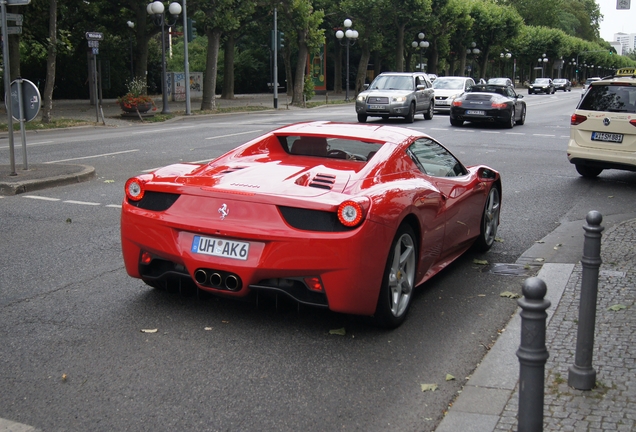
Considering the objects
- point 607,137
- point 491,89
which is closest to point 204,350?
point 607,137

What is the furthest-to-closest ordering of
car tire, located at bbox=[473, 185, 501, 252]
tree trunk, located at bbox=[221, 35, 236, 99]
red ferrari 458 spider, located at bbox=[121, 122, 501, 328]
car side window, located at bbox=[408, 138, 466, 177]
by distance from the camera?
tree trunk, located at bbox=[221, 35, 236, 99] → car tire, located at bbox=[473, 185, 501, 252] → car side window, located at bbox=[408, 138, 466, 177] → red ferrari 458 spider, located at bbox=[121, 122, 501, 328]

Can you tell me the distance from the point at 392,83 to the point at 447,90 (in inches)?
263

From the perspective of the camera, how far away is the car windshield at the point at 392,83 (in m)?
28.3

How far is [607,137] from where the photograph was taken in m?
12.6

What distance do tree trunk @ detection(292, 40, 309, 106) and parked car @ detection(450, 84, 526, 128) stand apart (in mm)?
16741

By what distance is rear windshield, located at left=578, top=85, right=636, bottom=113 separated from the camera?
488 inches

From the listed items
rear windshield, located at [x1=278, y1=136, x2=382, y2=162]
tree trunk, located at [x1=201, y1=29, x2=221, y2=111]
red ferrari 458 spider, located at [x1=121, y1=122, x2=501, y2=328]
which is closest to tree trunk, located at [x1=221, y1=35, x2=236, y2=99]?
tree trunk, located at [x1=201, y1=29, x2=221, y2=111]

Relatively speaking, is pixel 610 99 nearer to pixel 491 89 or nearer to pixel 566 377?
pixel 566 377

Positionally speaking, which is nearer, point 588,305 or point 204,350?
point 588,305

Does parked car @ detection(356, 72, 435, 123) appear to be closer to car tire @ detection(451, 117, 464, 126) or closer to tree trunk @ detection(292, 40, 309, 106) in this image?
car tire @ detection(451, 117, 464, 126)

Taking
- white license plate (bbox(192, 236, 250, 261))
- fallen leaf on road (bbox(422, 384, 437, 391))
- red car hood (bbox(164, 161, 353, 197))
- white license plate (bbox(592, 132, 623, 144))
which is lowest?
fallen leaf on road (bbox(422, 384, 437, 391))

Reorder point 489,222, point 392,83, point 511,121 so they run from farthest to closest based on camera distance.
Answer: point 392,83
point 511,121
point 489,222

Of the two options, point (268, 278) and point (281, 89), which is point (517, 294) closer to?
point (268, 278)

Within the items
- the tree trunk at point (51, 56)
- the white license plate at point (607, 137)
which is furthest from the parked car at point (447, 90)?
the white license plate at point (607, 137)
